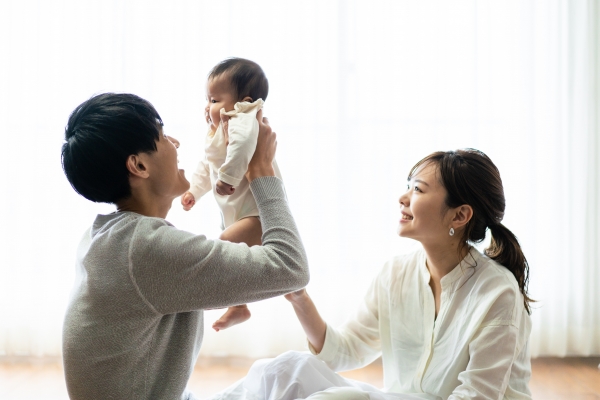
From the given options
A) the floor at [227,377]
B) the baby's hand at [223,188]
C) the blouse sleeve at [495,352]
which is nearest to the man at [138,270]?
the baby's hand at [223,188]

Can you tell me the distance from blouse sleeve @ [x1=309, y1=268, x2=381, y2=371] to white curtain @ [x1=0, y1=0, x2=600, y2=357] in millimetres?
1608

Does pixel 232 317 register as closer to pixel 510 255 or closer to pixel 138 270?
pixel 138 270

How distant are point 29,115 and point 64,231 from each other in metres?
0.74

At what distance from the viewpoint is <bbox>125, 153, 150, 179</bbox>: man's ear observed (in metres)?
1.33

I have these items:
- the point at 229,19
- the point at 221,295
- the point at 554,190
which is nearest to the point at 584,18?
the point at 554,190

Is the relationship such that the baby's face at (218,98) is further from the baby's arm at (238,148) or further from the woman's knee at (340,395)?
the woman's knee at (340,395)

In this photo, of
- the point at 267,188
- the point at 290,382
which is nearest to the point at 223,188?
the point at 267,188

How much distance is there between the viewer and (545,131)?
12.2ft

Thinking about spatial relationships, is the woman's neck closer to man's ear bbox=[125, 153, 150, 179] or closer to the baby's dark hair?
the baby's dark hair

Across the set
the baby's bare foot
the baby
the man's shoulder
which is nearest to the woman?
the baby's bare foot

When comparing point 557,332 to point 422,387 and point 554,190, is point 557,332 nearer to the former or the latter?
point 554,190

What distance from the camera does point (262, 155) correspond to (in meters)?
1.58

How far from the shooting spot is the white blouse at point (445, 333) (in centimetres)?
171

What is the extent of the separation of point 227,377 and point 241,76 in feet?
6.79
